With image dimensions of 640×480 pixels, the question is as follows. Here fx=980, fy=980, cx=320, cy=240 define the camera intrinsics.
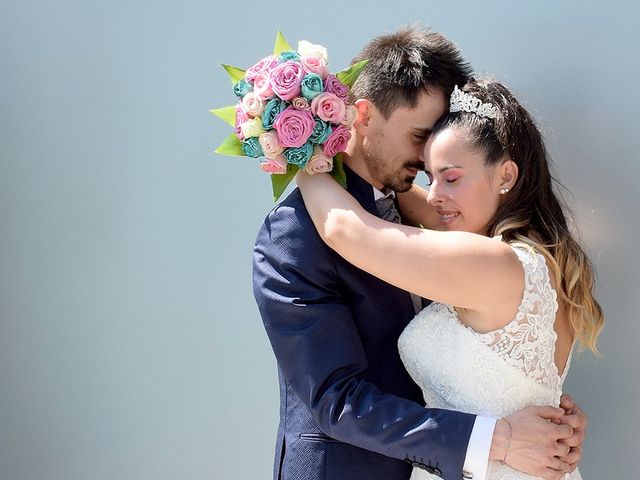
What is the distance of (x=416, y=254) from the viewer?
85.4 inches

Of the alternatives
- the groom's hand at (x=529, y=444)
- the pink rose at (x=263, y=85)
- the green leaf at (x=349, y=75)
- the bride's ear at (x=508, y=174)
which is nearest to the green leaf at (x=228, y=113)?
the pink rose at (x=263, y=85)

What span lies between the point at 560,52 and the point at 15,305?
7.14 ft

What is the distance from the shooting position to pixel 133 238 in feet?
11.5

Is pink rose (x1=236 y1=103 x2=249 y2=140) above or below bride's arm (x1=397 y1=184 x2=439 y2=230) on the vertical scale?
above

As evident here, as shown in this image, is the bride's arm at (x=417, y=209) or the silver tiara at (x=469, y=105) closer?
the silver tiara at (x=469, y=105)

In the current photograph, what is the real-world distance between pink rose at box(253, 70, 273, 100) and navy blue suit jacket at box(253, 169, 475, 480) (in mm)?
295

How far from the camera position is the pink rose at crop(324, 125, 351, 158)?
2330 mm

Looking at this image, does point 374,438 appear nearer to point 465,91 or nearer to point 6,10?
point 465,91

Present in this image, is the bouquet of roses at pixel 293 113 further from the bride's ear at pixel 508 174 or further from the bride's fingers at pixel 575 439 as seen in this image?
the bride's fingers at pixel 575 439

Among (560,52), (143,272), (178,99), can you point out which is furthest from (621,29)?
(143,272)

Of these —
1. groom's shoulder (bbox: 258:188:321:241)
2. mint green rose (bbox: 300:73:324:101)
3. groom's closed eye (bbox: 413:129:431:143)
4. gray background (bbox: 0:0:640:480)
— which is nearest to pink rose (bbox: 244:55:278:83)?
mint green rose (bbox: 300:73:324:101)

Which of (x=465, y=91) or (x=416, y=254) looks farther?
(x=465, y=91)

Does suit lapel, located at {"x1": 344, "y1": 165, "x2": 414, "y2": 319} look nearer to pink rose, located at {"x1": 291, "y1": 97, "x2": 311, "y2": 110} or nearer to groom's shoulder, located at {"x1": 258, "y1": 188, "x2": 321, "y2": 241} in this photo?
groom's shoulder, located at {"x1": 258, "y1": 188, "x2": 321, "y2": 241}

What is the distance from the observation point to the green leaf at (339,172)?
2.45 meters
